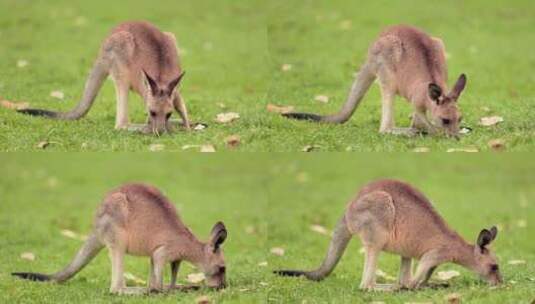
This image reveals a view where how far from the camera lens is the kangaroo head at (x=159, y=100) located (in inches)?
555

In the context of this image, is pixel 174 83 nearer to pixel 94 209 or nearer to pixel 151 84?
pixel 151 84

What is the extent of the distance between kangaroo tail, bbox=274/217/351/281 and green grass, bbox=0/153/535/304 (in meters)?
0.11

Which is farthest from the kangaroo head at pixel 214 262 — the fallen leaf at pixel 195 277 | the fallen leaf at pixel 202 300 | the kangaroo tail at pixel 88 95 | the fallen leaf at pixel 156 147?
the kangaroo tail at pixel 88 95

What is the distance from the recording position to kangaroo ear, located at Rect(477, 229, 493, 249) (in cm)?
1341

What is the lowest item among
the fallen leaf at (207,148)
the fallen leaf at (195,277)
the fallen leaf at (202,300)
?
the fallen leaf at (202,300)

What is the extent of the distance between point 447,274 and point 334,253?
1.13 metres

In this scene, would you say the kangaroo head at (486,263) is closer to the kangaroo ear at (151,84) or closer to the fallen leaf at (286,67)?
the kangaroo ear at (151,84)

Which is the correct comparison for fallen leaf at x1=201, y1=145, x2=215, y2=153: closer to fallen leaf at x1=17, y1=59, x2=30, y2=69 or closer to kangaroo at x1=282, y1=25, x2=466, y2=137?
kangaroo at x1=282, y1=25, x2=466, y2=137

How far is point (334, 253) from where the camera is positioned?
13.9m

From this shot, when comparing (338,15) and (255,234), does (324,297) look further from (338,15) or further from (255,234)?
(338,15)

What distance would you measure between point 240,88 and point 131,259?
3.09m

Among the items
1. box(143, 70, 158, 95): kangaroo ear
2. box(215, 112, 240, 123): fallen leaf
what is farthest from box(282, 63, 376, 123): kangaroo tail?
box(143, 70, 158, 95): kangaroo ear

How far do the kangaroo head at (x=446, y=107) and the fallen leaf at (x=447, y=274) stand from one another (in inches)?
52.6

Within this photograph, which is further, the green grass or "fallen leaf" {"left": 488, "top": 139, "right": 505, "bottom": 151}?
A: "fallen leaf" {"left": 488, "top": 139, "right": 505, "bottom": 151}
